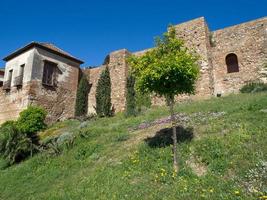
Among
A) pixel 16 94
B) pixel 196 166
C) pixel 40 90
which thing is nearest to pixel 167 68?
pixel 196 166

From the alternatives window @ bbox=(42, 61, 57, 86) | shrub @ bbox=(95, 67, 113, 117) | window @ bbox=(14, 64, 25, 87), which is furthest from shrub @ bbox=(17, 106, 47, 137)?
shrub @ bbox=(95, 67, 113, 117)

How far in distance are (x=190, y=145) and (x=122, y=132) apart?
429cm

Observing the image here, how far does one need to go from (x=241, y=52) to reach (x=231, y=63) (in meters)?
0.94

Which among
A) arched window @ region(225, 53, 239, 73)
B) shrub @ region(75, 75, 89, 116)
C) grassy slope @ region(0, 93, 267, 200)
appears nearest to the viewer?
grassy slope @ region(0, 93, 267, 200)

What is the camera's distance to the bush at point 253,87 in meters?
13.9

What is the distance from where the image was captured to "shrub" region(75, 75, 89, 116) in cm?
2089

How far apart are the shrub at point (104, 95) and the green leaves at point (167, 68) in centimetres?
1184

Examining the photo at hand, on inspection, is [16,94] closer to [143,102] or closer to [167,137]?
[143,102]

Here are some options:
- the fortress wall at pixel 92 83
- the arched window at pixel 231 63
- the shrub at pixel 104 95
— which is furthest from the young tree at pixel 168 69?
the fortress wall at pixel 92 83

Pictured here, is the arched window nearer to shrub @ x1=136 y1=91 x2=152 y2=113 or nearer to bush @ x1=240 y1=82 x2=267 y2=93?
bush @ x1=240 y1=82 x2=267 y2=93

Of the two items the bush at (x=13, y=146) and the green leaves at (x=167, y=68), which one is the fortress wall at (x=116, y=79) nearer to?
the bush at (x=13, y=146)

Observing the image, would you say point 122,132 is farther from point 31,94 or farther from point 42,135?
point 31,94

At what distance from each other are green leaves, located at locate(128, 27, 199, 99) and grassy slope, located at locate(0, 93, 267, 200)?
5.72ft

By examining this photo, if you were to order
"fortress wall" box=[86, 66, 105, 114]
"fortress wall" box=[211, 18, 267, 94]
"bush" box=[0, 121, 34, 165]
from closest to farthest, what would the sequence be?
"bush" box=[0, 121, 34, 165] < "fortress wall" box=[211, 18, 267, 94] < "fortress wall" box=[86, 66, 105, 114]
